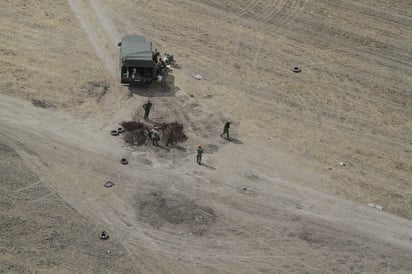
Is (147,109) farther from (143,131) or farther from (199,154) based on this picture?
(199,154)

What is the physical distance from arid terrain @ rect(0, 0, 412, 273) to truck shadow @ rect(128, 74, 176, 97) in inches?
4.5

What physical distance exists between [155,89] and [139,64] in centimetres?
181

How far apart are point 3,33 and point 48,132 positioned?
10.9m

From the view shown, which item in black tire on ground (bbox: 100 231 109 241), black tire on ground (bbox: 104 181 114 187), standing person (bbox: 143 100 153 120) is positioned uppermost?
standing person (bbox: 143 100 153 120)

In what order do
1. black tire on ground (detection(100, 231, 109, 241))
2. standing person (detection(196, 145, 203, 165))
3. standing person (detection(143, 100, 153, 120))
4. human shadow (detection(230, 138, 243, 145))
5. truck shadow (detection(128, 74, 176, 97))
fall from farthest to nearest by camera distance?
truck shadow (detection(128, 74, 176, 97))
standing person (detection(143, 100, 153, 120))
human shadow (detection(230, 138, 243, 145))
standing person (detection(196, 145, 203, 165))
black tire on ground (detection(100, 231, 109, 241))

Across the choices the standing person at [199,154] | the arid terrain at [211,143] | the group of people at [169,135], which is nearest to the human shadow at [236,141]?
the arid terrain at [211,143]

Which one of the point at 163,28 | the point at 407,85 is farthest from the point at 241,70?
the point at 407,85

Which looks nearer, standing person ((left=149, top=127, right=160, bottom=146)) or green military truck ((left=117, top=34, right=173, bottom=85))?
standing person ((left=149, top=127, right=160, bottom=146))

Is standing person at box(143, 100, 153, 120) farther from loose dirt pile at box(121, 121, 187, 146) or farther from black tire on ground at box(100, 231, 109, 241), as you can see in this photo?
black tire on ground at box(100, 231, 109, 241)

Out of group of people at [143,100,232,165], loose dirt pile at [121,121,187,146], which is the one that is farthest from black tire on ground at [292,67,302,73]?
loose dirt pile at [121,121,187,146]

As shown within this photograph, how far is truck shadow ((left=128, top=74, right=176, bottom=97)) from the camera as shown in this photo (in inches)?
1196

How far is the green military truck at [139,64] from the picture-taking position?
29.9m

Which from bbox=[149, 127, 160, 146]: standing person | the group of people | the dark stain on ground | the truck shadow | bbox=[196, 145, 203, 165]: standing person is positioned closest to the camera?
the dark stain on ground

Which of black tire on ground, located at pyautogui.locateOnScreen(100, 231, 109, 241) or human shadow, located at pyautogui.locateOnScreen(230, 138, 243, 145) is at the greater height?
human shadow, located at pyautogui.locateOnScreen(230, 138, 243, 145)
